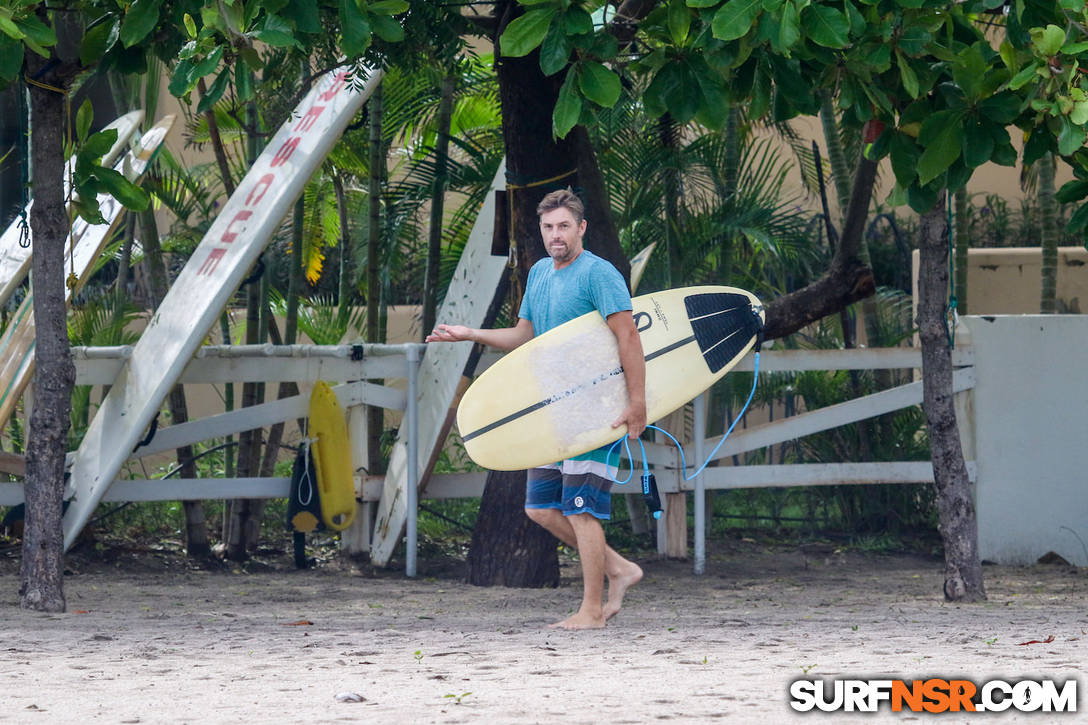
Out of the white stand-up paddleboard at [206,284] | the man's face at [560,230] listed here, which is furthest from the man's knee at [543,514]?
the white stand-up paddleboard at [206,284]

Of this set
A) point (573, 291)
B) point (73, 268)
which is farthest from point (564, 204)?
point (73, 268)

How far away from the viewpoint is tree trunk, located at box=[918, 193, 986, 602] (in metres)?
5.21

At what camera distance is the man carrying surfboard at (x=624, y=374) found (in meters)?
4.49

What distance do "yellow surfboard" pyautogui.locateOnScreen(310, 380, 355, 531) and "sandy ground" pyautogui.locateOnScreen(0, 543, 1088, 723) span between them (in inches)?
14.3

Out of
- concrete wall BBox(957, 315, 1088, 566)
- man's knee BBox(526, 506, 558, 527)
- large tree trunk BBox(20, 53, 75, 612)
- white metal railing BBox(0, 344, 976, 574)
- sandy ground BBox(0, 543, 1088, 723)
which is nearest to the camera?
sandy ground BBox(0, 543, 1088, 723)

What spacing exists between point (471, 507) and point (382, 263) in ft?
6.08

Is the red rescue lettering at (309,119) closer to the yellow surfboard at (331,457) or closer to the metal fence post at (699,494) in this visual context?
the yellow surfboard at (331,457)

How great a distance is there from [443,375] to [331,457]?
2.36 ft

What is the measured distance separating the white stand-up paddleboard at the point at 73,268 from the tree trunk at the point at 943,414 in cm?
370

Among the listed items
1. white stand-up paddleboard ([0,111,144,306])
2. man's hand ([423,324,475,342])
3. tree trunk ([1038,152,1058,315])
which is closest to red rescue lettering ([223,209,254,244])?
white stand-up paddleboard ([0,111,144,306])

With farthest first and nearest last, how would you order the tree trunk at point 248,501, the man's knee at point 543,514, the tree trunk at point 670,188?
the tree trunk at point 670,188, the tree trunk at point 248,501, the man's knee at point 543,514

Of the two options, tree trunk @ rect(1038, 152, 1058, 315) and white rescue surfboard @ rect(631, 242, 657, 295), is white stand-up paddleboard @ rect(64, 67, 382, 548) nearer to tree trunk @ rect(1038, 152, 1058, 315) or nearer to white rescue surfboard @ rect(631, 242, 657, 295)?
white rescue surfboard @ rect(631, 242, 657, 295)

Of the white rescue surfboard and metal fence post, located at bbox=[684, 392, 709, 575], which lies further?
metal fence post, located at bbox=[684, 392, 709, 575]

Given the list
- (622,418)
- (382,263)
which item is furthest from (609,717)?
(382,263)
